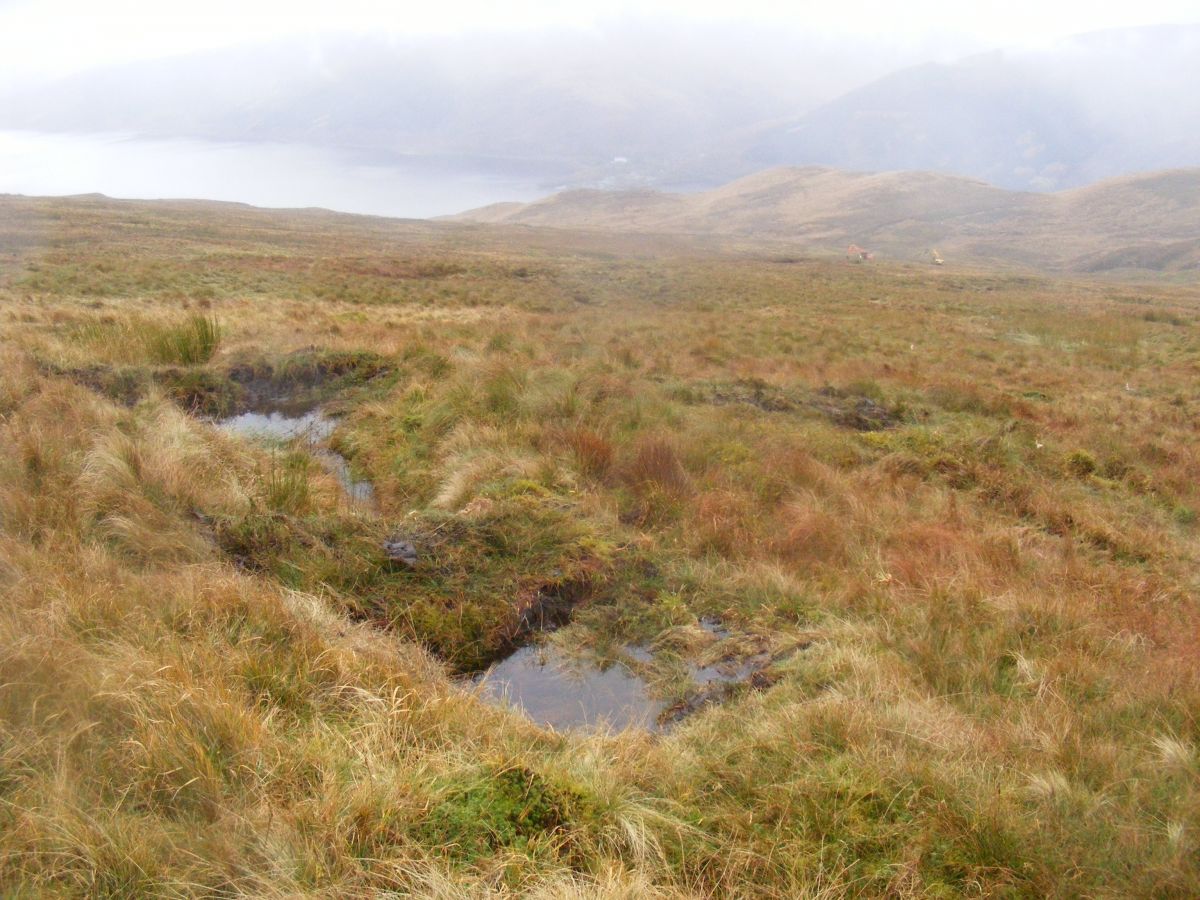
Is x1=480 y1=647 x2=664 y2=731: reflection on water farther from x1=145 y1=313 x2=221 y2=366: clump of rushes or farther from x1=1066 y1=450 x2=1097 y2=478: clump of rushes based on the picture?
x1=145 y1=313 x2=221 y2=366: clump of rushes

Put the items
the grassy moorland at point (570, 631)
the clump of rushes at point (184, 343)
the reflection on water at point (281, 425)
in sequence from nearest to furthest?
the grassy moorland at point (570, 631)
the reflection on water at point (281, 425)
the clump of rushes at point (184, 343)

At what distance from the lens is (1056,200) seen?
126 m

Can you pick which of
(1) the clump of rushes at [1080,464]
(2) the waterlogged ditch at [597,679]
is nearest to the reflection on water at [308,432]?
(2) the waterlogged ditch at [597,679]

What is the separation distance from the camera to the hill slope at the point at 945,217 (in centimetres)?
9456

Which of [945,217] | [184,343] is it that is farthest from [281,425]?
[945,217]

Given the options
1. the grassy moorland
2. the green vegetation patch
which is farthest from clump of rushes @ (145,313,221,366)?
the green vegetation patch

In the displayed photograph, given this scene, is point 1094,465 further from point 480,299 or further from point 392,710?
point 480,299

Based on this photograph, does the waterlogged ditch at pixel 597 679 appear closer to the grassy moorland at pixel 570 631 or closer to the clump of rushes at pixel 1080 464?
the grassy moorland at pixel 570 631

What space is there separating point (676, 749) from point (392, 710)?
1.24 meters

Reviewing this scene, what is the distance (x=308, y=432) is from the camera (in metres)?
9.01

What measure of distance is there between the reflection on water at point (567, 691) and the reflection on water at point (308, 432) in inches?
124

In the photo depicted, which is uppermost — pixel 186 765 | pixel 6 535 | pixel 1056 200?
pixel 1056 200

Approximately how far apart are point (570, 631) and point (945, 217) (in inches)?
5291

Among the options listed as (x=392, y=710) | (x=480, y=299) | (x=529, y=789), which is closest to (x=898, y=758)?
(x=529, y=789)
